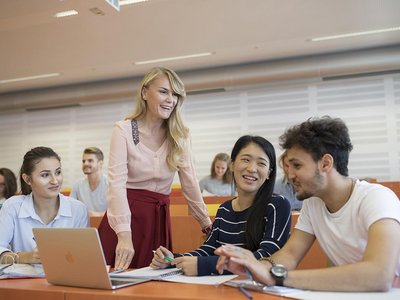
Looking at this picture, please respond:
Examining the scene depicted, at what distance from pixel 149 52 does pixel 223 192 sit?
2.46 m

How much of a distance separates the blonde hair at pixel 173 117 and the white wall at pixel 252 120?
14.7 ft

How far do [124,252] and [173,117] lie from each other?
2.21ft

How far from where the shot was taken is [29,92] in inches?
346

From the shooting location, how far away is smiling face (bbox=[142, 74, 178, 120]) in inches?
77.0

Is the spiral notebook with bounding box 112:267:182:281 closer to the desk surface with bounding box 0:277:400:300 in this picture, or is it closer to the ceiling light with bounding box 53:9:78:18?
the desk surface with bounding box 0:277:400:300

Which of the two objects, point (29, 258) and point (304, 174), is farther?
point (29, 258)

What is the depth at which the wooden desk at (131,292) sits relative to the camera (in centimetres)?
103

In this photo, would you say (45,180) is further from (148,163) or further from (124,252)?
(124,252)

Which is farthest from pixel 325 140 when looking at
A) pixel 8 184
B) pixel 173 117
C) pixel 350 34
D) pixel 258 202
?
pixel 350 34

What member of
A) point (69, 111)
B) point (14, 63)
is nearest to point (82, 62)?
point (14, 63)

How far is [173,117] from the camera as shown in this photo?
6.65ft

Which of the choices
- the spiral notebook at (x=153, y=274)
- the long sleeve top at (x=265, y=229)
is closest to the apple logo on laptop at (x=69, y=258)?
the spiral notebook at (x=153, y=274)

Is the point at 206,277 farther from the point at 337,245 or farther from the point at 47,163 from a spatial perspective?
the point at 47,163

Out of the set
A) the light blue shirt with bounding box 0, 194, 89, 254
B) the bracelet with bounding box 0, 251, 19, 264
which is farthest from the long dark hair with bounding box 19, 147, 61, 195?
the bracelet with bounding box 0, 251, 19, 264
